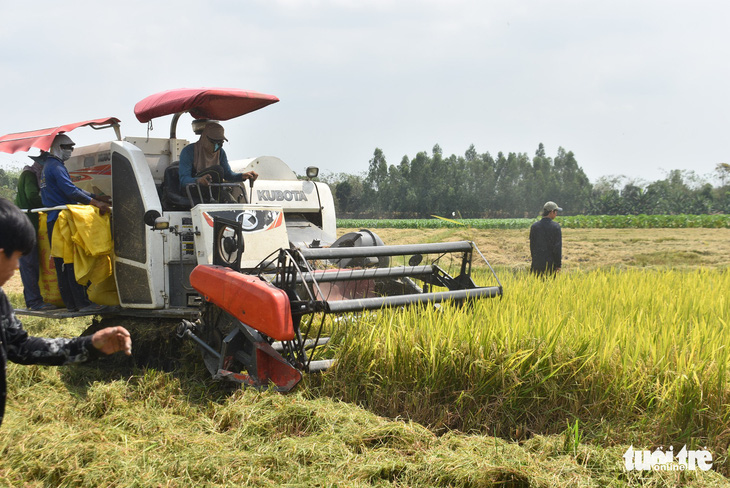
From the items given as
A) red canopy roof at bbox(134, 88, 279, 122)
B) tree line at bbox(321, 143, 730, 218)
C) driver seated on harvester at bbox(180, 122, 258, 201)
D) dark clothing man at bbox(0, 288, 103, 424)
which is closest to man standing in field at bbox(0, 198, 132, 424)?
dark clothing man at bbox(0, 288, 103, 424)

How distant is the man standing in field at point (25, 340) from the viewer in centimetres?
207

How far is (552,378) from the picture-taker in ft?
12.7

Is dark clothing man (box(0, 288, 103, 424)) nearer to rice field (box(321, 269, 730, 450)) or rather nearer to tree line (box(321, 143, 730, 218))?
rice field (box(321, 269, 730, 450))

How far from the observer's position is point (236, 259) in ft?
15.8

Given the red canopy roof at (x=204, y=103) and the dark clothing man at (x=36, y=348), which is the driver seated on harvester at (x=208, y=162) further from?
the dark clothing man at (x=36, y=348)

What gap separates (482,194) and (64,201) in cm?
6520

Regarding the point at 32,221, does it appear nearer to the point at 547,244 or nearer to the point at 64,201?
the point at 64,201

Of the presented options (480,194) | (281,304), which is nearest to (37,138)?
(281,304)

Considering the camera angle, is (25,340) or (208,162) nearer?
(25,340)

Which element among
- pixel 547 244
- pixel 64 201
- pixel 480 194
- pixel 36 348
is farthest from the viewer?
pixel 480 194

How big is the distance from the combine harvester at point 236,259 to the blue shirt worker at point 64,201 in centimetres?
12

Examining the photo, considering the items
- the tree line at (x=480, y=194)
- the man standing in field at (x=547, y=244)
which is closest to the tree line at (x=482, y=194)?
the tree line at (x=480, y=194)

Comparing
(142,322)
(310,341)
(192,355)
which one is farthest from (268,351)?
(142,322)

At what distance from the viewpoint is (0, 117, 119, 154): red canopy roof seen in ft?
19.2
